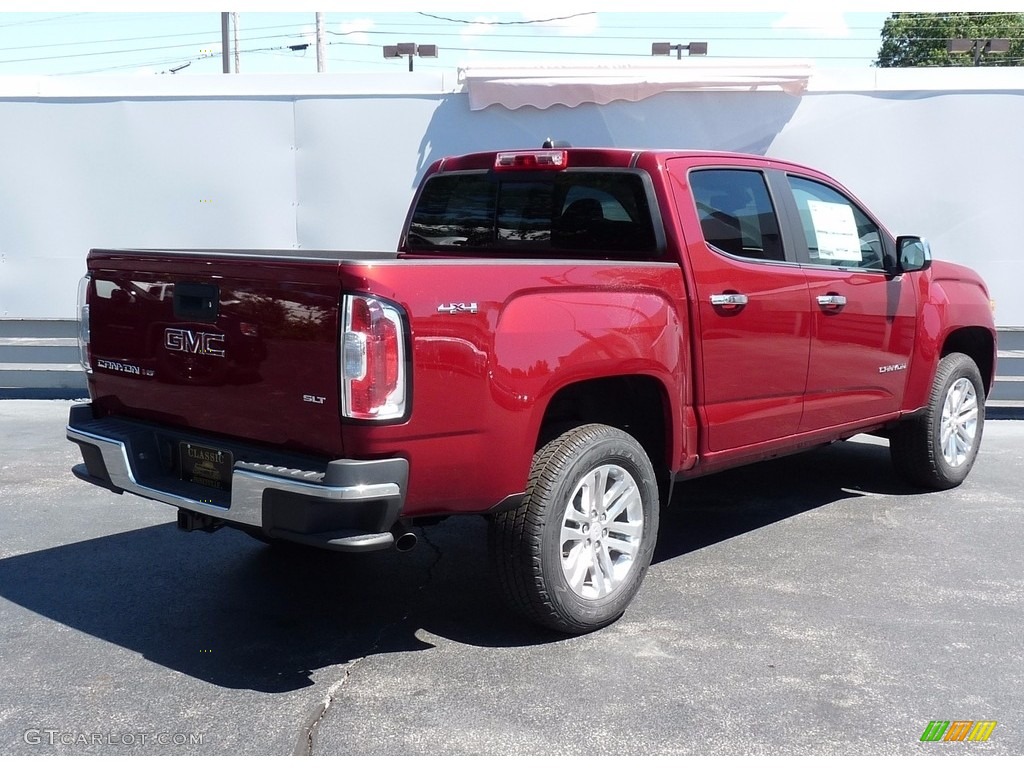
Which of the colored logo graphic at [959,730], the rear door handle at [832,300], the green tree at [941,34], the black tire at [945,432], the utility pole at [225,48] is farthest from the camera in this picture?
the green tree at [941,34]

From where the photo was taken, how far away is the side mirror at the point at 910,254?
5.77 m

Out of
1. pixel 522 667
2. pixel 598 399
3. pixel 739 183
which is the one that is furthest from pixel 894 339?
pixel 522 667

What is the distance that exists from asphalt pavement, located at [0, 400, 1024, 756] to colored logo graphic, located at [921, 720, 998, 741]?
0.03 m

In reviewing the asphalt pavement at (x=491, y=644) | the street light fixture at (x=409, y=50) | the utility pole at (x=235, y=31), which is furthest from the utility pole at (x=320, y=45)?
the asphalt pavement at (x=491, y=644)

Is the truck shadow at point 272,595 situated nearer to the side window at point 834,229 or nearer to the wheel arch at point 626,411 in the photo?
the wheel arch at point 626,411

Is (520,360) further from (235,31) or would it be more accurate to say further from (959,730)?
(235,31)

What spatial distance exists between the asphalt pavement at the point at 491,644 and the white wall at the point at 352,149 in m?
4.13

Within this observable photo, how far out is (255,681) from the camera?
3705 millimetres

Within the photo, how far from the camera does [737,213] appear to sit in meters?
4.89

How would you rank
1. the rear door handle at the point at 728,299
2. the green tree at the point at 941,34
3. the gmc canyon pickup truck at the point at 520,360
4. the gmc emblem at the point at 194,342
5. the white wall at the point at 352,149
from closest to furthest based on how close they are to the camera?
the gmc canyon pickup truck at the point at 520,360, the gmc emblem at the point at 194,342, the rear door handle at the point at 728,299, the white wall at the point at 352,149, the green tree at the point at 941,34

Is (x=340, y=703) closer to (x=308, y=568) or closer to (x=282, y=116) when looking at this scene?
(x=308, y=568)

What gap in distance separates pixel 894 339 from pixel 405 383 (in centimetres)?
344

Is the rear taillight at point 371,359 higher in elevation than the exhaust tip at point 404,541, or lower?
higher

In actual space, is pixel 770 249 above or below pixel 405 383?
above
